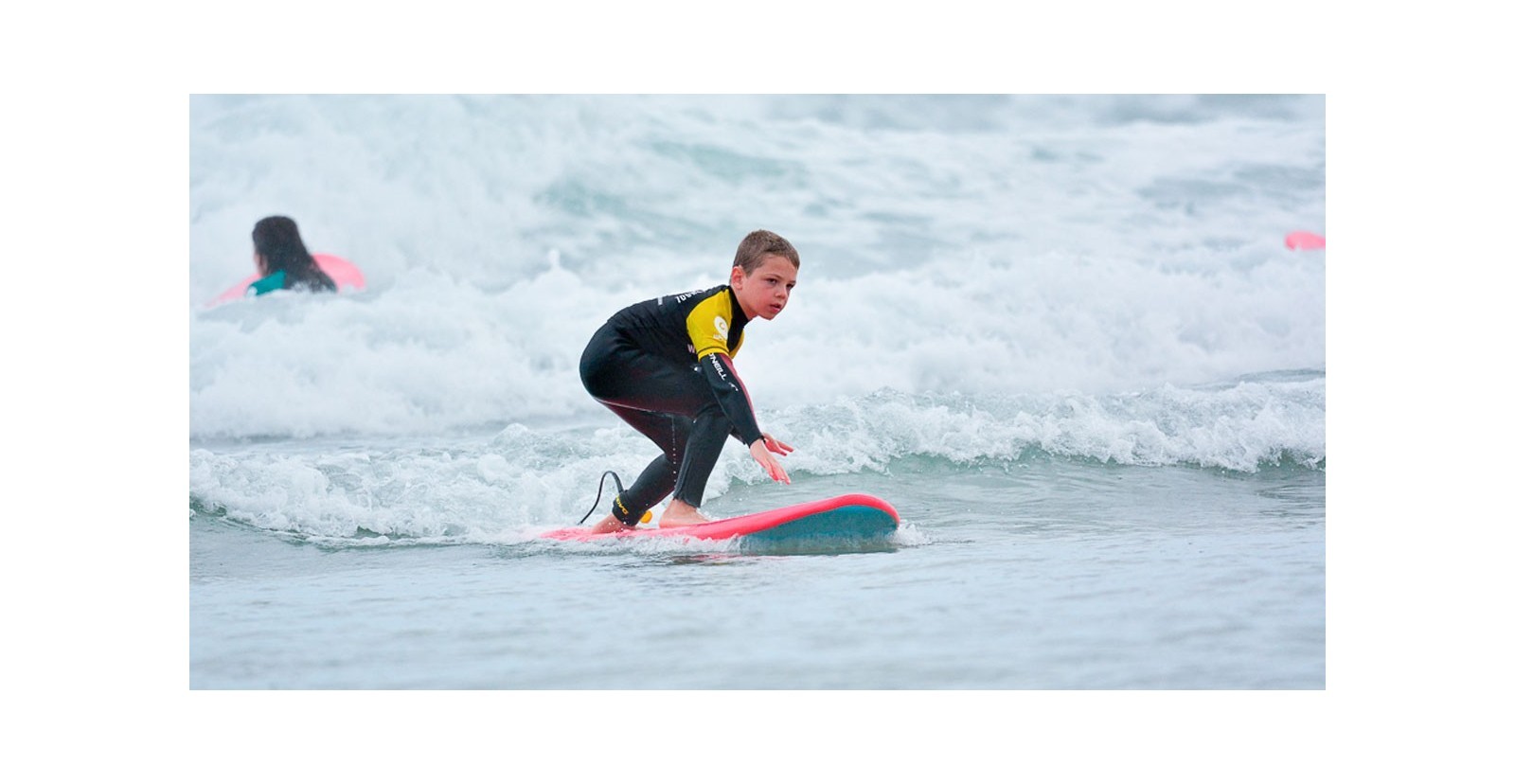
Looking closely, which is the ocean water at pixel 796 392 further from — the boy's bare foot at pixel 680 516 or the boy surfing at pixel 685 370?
the boy surfing at pixel 685 370

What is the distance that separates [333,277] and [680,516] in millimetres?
3318

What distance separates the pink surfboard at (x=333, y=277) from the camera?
562cm

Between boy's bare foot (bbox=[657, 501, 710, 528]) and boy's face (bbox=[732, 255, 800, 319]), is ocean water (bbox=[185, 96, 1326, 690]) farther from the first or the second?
boy's face (bbox=[732, 255, 800, 319])

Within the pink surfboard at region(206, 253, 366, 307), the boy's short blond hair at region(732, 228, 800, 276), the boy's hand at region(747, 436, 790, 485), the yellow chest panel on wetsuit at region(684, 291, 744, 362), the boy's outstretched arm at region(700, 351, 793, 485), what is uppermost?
the pink surfboard at region(206, 253, 366, 307)

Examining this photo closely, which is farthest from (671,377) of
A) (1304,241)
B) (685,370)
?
(1304,241)

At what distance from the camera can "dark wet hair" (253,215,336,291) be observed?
18.9 feet

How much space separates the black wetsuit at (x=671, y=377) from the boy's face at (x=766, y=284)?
0.05 m

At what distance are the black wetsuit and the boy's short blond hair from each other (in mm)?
99

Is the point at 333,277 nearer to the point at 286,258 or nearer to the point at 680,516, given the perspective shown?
the point at 286,258

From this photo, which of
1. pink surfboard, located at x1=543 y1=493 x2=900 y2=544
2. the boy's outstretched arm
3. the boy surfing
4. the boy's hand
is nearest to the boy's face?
the boy surfing
